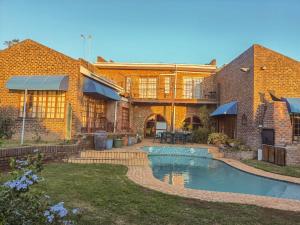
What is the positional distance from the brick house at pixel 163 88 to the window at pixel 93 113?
6211 millimetres

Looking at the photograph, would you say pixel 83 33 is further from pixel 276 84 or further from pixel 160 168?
pixel 276 84

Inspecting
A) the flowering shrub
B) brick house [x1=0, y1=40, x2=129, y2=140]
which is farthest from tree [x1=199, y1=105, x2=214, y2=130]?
the flowering shrub

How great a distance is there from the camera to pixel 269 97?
52.0 ft

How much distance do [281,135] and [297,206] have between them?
28.8 feet

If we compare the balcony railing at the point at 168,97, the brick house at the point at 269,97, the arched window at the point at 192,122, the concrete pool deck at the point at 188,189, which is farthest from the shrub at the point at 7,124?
the arched window at the point at 192,122

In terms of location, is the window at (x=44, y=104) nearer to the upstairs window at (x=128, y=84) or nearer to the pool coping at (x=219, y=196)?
the pool coping at (x=219, y=196)

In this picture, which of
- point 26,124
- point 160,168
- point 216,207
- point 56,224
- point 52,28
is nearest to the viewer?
point 56,224

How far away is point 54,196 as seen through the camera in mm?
5871

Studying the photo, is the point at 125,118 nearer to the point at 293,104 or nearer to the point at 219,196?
the point at 293,104

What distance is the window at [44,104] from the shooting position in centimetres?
1479

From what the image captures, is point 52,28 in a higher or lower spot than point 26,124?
higher

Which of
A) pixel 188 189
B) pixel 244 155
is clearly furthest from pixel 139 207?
pixel 244 155

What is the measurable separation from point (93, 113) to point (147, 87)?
9528 millimetres

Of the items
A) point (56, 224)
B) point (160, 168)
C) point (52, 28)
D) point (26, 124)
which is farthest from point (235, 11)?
point (56, 224)
